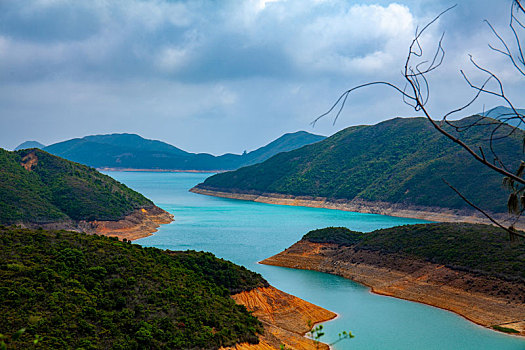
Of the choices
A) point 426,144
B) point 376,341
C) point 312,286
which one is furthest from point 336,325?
point 426,144

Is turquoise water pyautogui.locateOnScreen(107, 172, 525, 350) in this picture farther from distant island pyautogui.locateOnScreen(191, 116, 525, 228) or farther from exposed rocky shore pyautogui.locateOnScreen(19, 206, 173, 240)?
distant island pyautogui.locateOnScreen(191, 116, 525, 228)

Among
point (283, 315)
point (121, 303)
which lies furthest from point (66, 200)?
point (121, 303)

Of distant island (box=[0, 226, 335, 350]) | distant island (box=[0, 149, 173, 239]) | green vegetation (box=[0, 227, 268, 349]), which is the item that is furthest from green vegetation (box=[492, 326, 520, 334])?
distant island (box=[0, 149, 173, 239])

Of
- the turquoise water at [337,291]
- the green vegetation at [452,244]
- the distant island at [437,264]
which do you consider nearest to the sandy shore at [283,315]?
the turquoise water at [337,291]

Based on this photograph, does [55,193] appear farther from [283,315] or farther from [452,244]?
[452,244]

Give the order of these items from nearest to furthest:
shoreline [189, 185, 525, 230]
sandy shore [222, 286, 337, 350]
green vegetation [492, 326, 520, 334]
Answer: sandy shore [222, 286, 337, 350], green vegetation [492, 326, 520, 334], shoreline [189, 185, 525, 230]

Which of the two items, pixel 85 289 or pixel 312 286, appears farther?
pixel 312 286

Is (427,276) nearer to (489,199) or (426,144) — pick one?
(489,199)
